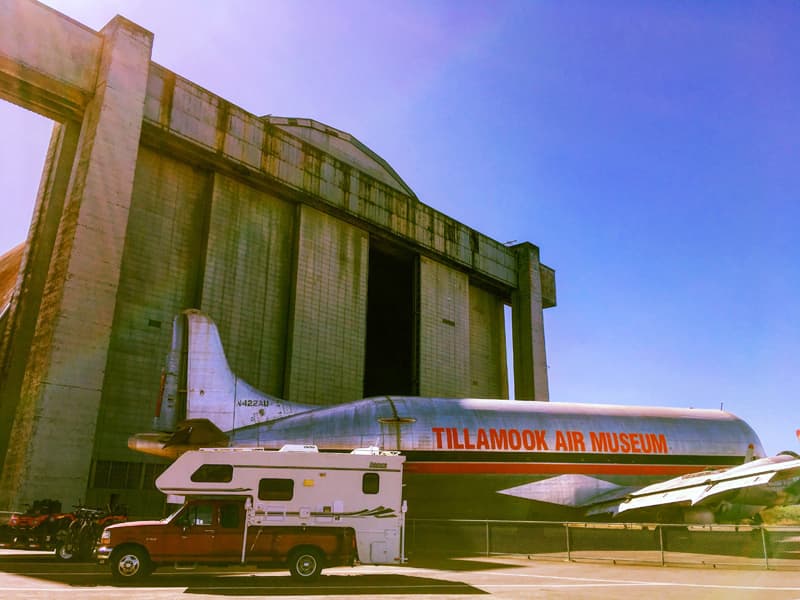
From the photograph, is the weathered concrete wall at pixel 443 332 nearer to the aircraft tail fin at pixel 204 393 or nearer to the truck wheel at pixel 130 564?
the aircraft tail fin at pixel 204 393

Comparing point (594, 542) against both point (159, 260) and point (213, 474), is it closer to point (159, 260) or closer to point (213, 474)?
point (213, 474)

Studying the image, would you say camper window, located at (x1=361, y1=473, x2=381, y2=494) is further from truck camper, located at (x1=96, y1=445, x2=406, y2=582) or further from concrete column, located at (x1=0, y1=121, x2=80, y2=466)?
concrete column, located at (x1=0, y1=121, x2=80, y2=466)

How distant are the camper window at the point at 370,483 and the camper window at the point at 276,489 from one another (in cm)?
220

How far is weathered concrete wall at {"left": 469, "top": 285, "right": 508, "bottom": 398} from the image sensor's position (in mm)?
59531

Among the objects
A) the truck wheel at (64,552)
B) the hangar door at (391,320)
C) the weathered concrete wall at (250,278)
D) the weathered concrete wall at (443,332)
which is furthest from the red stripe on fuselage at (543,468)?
the hangar door at (391,320)

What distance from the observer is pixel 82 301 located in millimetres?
30859

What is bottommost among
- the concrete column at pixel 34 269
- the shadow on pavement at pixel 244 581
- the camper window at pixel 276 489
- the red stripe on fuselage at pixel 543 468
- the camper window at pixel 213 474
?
the shadow on pavement at pixel 244 581

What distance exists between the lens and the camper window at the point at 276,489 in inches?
668

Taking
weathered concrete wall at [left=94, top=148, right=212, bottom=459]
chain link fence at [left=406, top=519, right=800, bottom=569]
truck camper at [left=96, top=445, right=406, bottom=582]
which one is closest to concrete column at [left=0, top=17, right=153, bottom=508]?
weathered concrete wall at [left=94, top=148, right=212, bottom=459]

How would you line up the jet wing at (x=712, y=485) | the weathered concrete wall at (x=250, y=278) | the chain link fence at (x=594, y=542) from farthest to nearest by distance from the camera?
the weathered concrete wall at (x=250, y=278) → the jet wing at (x=712, y=485) → the chain link fence at (x=594, y=542)

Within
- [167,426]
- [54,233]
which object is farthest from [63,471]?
[54,233]

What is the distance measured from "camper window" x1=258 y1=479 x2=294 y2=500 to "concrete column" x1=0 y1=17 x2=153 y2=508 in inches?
705

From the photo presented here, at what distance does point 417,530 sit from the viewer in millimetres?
26703

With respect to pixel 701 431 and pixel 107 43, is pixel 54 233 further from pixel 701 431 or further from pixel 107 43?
pixel 701 431
